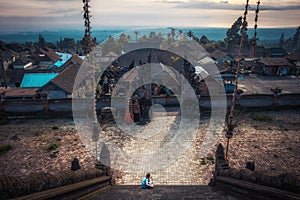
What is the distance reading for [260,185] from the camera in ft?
23.1

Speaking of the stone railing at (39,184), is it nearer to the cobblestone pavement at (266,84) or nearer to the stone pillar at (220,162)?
the stone pillar at (220,162)

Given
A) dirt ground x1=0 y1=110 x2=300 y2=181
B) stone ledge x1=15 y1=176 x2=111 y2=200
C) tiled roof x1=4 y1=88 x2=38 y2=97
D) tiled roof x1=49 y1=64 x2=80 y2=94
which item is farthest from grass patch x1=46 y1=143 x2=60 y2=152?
tiled roof x1=4 y1=88 x2=38 y2=97

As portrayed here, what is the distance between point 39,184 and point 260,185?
248 inches

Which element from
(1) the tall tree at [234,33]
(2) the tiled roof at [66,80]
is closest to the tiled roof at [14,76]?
(2) the tiled roof at [66,80]

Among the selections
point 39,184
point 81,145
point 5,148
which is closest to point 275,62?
point 81,145

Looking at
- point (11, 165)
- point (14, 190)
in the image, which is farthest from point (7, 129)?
point (14, 190)

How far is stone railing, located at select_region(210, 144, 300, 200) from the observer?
6113 millimetres

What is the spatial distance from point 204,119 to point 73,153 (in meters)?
11.3

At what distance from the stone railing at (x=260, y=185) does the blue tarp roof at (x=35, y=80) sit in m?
27.0

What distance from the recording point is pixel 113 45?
7144cm

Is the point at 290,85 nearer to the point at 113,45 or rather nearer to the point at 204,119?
the point at 204,119

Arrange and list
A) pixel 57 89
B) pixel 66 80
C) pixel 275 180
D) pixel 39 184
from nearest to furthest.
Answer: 1. pixel 39 184
2. pixel 275 180
3. pixel 57 89
4. pixel 66 80

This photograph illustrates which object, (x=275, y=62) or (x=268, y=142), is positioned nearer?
(x=268, y=142)

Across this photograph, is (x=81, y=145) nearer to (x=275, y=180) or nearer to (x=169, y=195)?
(x=169, y=195)
